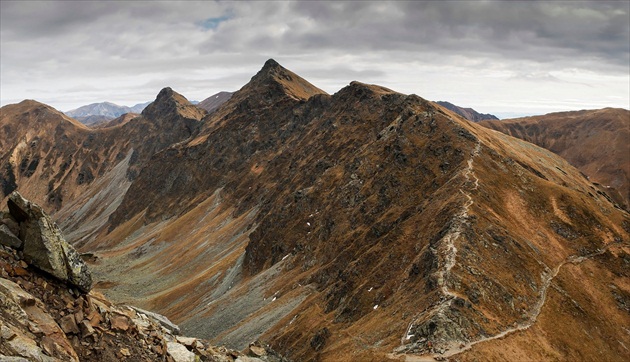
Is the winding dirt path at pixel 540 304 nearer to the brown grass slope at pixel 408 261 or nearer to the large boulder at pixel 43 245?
the brown grass slope at pixel 408 261

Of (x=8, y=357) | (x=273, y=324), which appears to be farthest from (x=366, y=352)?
(x=8, y=357)

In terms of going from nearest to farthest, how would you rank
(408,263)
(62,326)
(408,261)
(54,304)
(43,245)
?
(62,326)
(54,304)
(43,245)
(408,263)
(408,261)

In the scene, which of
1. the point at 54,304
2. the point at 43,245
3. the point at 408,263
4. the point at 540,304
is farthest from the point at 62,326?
the point at 540,304

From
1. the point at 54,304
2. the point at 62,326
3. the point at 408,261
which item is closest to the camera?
the point at 62,326

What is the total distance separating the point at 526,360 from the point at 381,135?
8246cm

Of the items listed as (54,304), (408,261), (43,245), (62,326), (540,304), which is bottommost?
(540,304)

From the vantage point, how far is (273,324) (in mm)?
86938

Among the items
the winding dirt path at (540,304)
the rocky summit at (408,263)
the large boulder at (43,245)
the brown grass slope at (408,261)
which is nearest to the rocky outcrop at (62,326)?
the large boulder at (43,245)

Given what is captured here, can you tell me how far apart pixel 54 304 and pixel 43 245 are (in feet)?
13.4

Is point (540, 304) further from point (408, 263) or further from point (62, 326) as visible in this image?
point (62, 326)

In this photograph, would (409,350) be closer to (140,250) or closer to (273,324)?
(273,324)

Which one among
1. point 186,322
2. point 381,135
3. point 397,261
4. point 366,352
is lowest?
point 186,322

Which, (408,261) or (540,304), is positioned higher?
(408,261)

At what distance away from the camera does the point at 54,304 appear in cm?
2808
